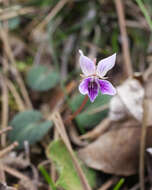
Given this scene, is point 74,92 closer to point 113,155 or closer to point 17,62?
point 17,62

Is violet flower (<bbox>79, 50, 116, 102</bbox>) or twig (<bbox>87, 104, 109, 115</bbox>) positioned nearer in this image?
violet flower (<bbox>79, 50, 116, 102</bbox>)

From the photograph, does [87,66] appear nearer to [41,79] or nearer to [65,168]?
[65,168]

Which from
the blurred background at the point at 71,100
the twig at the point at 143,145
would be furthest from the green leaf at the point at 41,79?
the twig at the point at 143,145

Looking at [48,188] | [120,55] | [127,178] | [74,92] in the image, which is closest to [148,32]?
[120,55]

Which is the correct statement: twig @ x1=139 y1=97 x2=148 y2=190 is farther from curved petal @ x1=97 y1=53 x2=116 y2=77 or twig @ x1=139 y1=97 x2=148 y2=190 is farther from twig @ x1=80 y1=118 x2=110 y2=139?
curved petal @ x1=97 y1=53 x2=116 y2=77

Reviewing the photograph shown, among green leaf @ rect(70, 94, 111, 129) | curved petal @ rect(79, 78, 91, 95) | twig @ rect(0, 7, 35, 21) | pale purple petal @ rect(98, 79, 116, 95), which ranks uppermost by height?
twig @ rect(0, 7, 35, 21)

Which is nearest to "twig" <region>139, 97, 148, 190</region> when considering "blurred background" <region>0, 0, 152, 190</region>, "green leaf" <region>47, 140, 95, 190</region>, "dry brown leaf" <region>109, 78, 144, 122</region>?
"blurred background" <region>0, 0, 152, 190</region>
